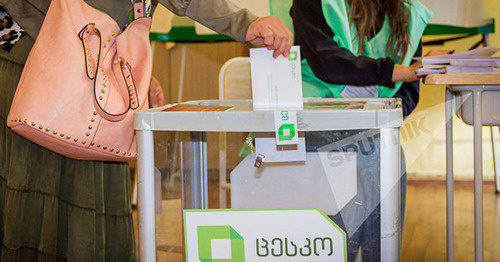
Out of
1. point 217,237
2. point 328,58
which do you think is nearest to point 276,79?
point 217,237

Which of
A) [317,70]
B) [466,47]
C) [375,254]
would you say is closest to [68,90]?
[375,254]

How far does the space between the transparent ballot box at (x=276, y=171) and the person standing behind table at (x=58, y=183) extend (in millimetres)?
219

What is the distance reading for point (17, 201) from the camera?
3.19ft

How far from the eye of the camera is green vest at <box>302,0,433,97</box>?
1.45 meters

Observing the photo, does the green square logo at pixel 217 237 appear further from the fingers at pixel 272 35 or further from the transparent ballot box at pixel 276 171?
the fingers at pixel 272 35

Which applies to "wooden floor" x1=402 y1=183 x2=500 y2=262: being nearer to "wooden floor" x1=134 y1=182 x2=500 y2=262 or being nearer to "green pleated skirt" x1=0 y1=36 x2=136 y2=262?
"wooden floor" x1=134 y1=182 x2=500 y2=262

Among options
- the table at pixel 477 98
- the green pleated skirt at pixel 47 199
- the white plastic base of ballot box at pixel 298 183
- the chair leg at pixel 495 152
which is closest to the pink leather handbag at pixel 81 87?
the green pleated skirt at pixel 47 199

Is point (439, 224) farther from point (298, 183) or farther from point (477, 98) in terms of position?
point (298, 183)

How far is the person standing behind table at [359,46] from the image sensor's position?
1427mm

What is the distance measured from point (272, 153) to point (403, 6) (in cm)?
95

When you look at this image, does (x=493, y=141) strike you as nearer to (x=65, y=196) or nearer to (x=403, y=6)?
(x=403, y=6)

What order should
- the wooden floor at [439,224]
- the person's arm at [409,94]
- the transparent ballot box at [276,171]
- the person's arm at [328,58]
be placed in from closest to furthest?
1. the transparent ballot box at [276,171]
2. the person's arm at [328,58]
3. the person's arm at [409,94]
4. the wooden floor at [439,224]

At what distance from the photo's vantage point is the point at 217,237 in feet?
2.47

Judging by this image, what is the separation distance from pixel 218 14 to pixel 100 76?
10.9 inches
